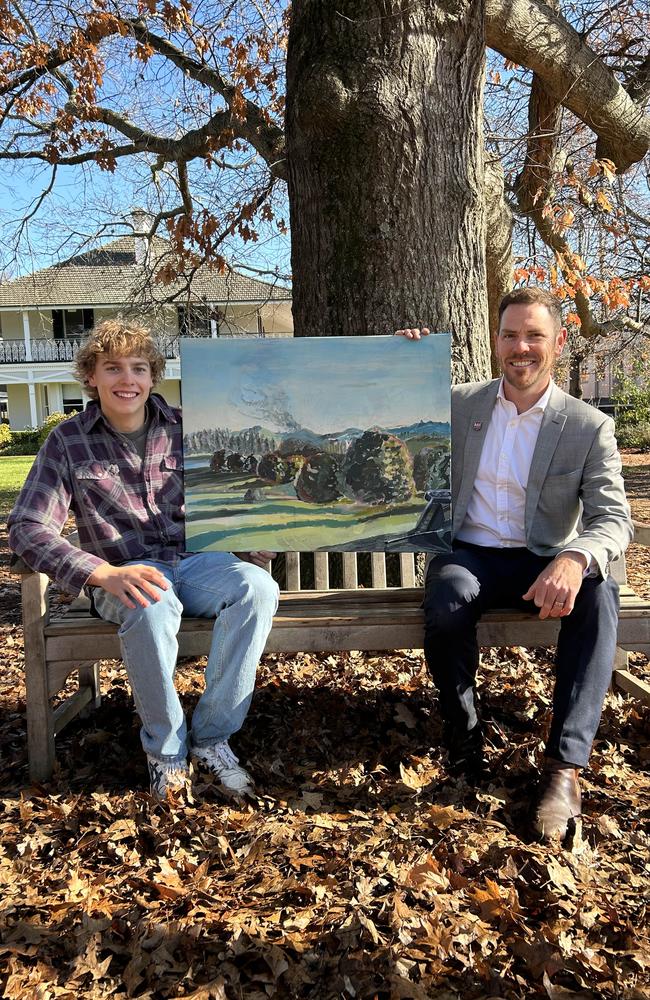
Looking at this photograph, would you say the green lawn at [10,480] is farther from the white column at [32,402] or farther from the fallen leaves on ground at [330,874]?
the white column at [32,402]

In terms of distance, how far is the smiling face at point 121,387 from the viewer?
3.23m

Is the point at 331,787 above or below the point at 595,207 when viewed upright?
below

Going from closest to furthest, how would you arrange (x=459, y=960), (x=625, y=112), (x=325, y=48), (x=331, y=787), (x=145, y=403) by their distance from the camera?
(x=459, y=960) < (x=331, y=787) < (x=145, y=403) < (x=325, y=48) < (x=625, y=112)

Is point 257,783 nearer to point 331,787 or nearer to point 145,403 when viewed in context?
point 331,787

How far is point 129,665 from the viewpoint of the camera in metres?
2.94

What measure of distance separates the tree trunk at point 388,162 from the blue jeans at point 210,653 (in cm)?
166

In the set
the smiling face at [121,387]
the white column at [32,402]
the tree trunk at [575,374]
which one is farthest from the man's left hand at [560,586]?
the white column at [32,402]

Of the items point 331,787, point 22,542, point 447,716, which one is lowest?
point 331,787

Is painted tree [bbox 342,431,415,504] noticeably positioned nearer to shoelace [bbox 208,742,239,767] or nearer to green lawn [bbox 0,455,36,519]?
shoelace [bbox 208,742,239,767]

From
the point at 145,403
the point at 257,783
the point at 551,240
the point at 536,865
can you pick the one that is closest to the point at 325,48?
the point at 145,403

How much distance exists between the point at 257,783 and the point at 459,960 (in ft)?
3.88

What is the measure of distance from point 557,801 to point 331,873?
81 cm

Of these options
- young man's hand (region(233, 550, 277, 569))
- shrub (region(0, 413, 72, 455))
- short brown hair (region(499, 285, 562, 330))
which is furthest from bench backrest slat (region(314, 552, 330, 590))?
shrub (region(0, 413, 72, 455))

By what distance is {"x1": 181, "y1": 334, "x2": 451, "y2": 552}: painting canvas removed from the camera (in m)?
3.39
